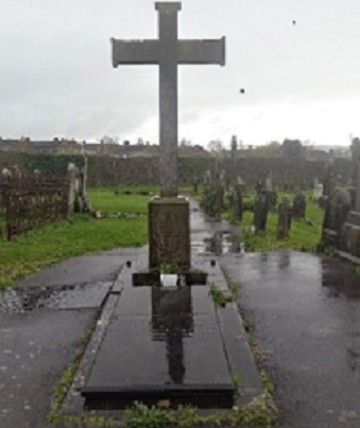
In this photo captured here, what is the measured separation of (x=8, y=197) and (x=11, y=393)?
9536 mm

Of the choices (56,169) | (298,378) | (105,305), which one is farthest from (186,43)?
(56,169)

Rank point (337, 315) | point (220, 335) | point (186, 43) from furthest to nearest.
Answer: point (186, 43)
point (337, 315)
point (220, 335)

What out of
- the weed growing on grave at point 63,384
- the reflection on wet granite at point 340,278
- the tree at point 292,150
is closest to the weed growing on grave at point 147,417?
the weed growing on grave at point 63,384

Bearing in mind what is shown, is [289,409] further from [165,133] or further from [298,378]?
[165,133]

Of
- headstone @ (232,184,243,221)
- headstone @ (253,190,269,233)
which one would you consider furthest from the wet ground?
headstone @ (232,184,243,221)

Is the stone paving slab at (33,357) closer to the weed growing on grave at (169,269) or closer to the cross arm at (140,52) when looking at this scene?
the weed growing on grave at (169,269)

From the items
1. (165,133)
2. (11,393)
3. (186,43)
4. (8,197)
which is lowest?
(11,393)

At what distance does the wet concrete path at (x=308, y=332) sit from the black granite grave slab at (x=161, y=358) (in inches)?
20.8

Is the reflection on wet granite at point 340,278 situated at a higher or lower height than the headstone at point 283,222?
lower

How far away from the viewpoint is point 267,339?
5.76m

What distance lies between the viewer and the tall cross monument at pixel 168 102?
7.93 m

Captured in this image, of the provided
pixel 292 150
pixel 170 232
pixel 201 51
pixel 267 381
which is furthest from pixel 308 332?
pixel 292 150

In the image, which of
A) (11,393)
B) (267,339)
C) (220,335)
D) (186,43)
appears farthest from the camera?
(186,43)

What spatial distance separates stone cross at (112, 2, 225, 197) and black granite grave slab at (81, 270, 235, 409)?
2.46 metres
